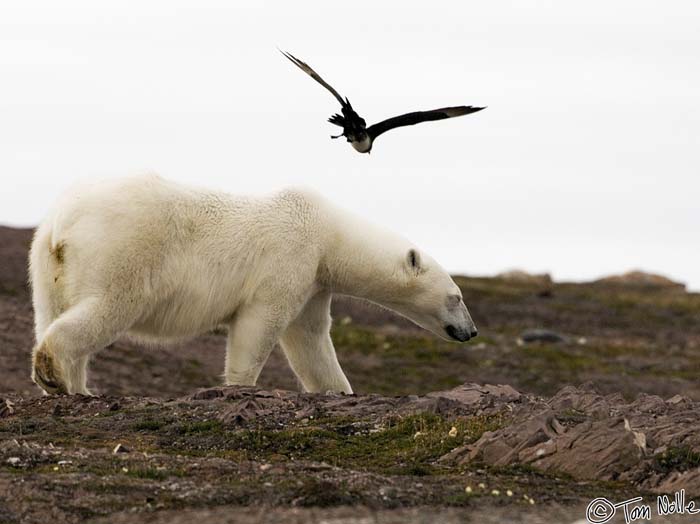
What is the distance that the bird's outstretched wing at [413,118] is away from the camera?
11406mm

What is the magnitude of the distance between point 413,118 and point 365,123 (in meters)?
0.51

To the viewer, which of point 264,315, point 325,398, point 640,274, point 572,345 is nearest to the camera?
point 325,398

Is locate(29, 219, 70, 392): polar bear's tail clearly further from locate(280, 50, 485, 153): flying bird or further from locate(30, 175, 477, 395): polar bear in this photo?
locate(280, 50, 485, 153): flying bird

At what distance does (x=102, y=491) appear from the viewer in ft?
23.8

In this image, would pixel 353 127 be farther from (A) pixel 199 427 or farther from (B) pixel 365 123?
(A) pixel 199 427

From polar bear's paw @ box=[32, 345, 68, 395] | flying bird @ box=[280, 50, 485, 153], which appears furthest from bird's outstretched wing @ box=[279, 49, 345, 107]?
polar bear's paw @ box=[32, 345, 68, 395]

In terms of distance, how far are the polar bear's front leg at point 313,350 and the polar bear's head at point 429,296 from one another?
0.93 m

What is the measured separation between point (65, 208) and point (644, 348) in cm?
2515

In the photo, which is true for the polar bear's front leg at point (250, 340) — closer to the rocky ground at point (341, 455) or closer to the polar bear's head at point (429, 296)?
the rocky ground at point (341, 455)

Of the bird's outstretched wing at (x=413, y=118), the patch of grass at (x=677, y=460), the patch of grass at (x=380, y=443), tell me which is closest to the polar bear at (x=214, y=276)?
the bird's outstretched wing at (x=413, y=118)

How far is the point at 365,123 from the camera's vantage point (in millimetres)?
11344

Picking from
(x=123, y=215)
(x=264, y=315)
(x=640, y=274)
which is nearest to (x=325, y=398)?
(x=264, y=315)

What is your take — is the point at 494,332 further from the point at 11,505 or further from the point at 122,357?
the point at 11,505

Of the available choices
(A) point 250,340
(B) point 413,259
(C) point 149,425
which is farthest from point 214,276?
(B) point 413,259
